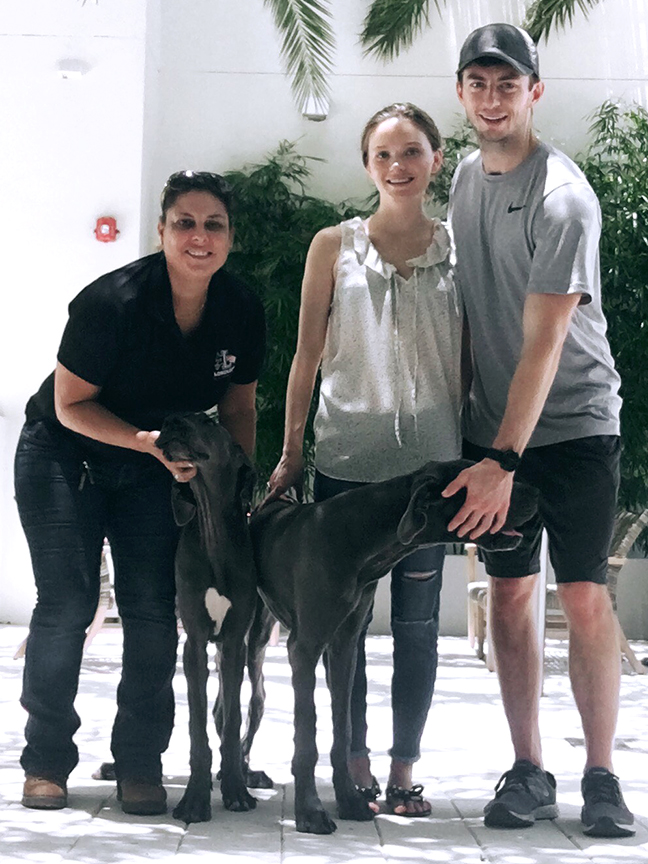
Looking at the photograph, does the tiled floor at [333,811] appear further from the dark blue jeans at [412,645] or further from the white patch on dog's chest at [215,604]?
the white patch on dog's chest at [215,604]

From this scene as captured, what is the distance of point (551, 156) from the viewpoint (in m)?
3.01

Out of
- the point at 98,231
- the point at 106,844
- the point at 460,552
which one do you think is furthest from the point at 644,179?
the point at 106,844

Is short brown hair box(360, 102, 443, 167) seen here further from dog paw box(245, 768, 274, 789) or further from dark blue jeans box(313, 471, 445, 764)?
dog paw box(245, 768, 274, 789)

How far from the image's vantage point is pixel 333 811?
306 cm

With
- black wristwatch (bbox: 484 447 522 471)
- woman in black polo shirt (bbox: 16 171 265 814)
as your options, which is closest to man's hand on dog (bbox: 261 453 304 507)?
woman in black polo shirt (bbox: 16 171 265 814)

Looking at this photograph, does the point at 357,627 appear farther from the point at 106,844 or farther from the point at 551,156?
the point at 551,156

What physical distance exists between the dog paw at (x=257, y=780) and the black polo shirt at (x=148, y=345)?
0.99 m

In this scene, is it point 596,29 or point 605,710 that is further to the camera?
point 596,29

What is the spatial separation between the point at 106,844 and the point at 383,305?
4.68ft

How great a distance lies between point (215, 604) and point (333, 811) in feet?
1.97

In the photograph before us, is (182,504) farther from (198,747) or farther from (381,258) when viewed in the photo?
(381,258)

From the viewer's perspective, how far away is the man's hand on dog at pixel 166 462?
115 inches

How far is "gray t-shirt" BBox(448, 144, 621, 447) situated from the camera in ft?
9.35

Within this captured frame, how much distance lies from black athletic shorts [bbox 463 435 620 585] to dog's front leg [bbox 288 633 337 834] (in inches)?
25.1
